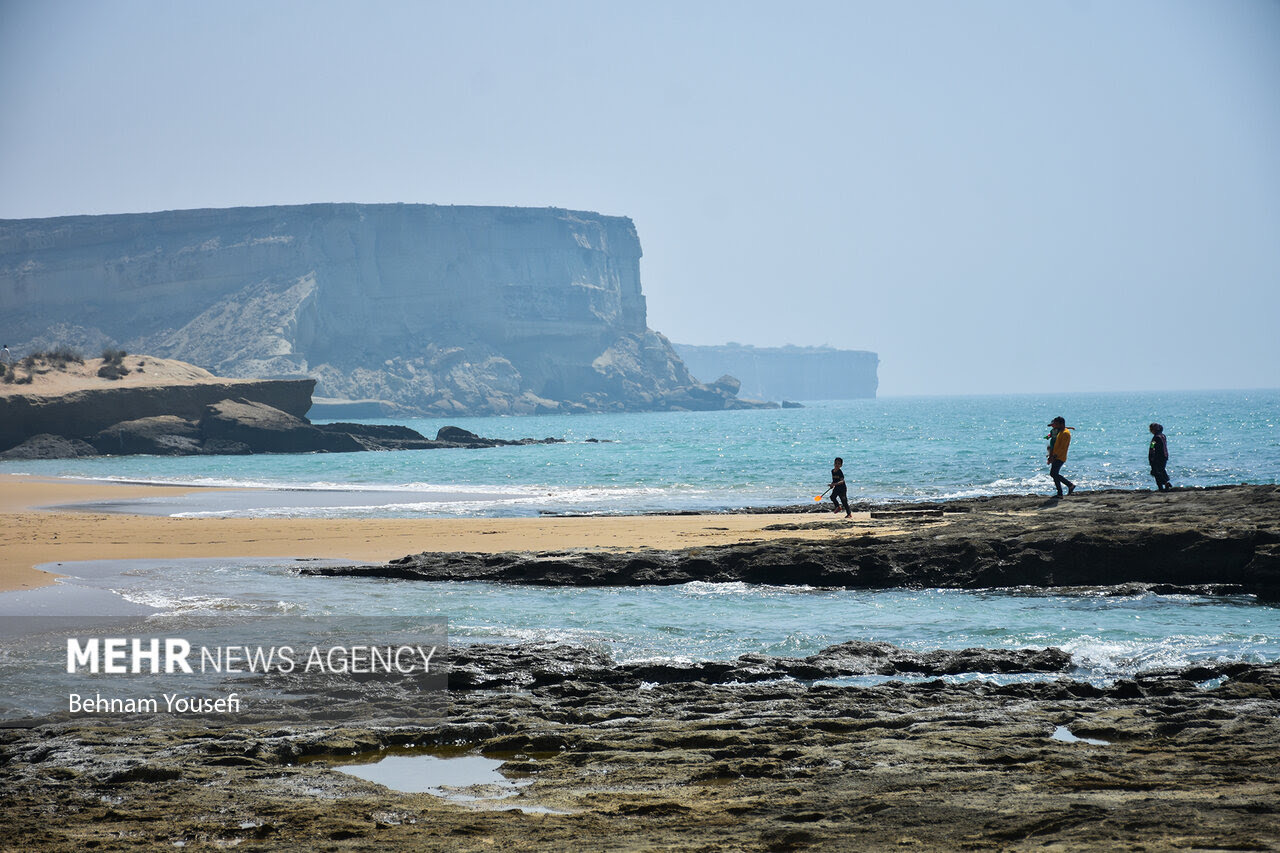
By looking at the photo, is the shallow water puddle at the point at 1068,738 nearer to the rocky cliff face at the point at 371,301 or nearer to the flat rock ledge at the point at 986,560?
the flat rock ledge at the point at 986,560

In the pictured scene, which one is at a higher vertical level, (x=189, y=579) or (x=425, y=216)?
(x=425, y=216)

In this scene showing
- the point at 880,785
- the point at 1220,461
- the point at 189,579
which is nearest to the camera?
the point at 880,785

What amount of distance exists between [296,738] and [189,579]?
25.9 feet

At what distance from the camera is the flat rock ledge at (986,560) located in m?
12.4

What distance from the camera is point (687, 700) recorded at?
7.44 meters

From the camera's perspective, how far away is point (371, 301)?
151 metres


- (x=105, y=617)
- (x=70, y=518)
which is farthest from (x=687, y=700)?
(x=70, y=518)

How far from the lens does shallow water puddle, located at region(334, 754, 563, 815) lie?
17.9 feet

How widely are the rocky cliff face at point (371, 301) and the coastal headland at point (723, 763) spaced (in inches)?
4845

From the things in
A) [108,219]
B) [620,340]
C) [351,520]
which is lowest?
[351,520]

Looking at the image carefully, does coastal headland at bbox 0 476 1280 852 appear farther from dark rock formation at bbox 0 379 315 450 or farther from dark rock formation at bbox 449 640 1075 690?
dark rock formation at bbox 0 379 315 450

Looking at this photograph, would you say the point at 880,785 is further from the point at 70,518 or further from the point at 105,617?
the point at 70,518

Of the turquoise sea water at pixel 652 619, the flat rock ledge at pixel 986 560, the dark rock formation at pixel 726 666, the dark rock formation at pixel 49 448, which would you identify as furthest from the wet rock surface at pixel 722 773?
the dark rock formation at pixel 49 448

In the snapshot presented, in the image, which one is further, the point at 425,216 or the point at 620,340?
the point at 620,340
